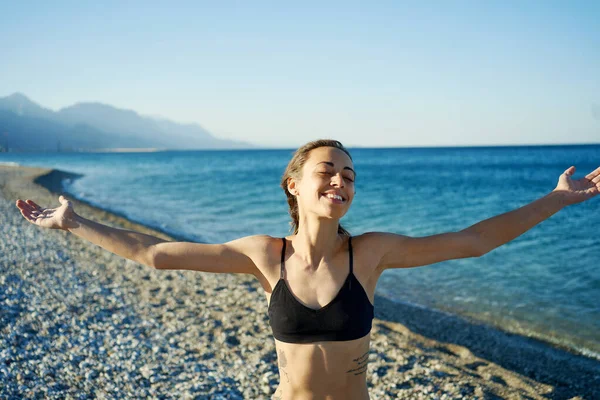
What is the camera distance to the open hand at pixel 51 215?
3375 mm

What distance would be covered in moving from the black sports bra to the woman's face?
19.5 inches

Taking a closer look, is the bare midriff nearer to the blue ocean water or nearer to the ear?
the ear

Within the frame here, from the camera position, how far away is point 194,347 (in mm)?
8086

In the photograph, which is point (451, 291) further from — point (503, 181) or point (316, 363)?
point (503, 181)

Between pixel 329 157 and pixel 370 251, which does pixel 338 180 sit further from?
pixel 370 251

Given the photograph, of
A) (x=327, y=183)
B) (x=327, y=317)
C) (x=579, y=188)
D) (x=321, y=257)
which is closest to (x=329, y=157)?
(x=327, y=183)

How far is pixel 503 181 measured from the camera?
55.2 metres

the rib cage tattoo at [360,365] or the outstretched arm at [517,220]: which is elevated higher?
the outstretched arm at [517,220]

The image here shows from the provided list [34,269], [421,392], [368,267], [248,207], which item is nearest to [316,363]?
[368,267]

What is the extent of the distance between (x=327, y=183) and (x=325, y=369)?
1.22 metres

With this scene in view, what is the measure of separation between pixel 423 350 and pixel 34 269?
32.3ft

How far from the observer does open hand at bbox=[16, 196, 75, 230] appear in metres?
3.38

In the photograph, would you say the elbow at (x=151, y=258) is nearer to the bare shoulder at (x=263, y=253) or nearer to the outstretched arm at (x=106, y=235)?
the outstretched arm at (x=106, y=235)

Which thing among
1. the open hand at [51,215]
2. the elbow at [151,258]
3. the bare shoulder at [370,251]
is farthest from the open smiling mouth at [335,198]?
the open hand at [51,215]
